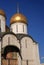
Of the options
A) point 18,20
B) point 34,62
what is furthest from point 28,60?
point 18,20

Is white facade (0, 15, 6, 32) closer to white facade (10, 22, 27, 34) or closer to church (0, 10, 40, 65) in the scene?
church (0, 10, 40, 65)

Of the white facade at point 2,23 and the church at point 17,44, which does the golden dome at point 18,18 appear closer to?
the church at point 17,44

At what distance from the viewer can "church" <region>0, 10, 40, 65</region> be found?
2877 centimetres

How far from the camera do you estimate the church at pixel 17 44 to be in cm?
2877

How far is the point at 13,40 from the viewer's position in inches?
1220

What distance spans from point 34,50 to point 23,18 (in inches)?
209

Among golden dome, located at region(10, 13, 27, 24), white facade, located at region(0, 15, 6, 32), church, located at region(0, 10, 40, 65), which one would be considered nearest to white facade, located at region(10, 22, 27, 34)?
church, located at region(0, 10, 40, 65)

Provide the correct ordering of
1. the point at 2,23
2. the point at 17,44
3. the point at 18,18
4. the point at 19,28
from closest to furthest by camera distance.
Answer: the point at 17,44, the point at 19,28, the point at 18,18, the point at 2,23

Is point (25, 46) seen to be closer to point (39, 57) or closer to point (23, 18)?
point (39, 57)

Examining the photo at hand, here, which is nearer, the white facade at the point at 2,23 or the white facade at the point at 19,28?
the white facade at the point at 19,28

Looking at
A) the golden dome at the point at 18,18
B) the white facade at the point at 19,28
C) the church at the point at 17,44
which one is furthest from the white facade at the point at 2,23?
the white facade at the point at 19,28

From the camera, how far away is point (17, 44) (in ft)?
102

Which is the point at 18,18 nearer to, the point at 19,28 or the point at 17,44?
the point at 19,28

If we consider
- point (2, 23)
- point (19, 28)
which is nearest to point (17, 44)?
point (19, 28)
